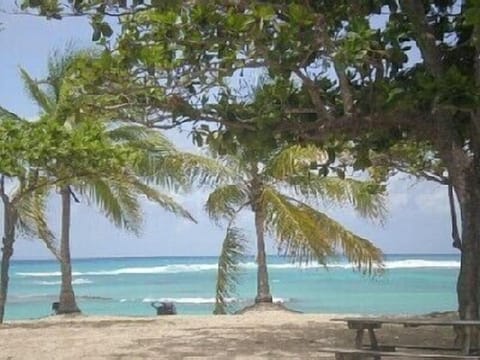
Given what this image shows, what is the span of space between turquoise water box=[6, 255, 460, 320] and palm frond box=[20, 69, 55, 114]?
49.4ft

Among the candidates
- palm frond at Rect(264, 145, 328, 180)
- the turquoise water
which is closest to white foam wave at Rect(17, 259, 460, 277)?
the turquoise water

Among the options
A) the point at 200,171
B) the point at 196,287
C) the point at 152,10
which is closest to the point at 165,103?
the point at 152,10

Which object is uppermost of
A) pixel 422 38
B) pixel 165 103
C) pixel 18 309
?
pixel 422 38

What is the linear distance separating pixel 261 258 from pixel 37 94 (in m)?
6.16

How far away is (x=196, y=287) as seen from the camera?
2227 inches

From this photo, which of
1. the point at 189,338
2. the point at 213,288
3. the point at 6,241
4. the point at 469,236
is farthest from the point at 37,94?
the point at 213,288

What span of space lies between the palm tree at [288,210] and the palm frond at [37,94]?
4.08 meters

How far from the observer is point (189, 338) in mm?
10641

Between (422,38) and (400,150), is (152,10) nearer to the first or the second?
(422,38)

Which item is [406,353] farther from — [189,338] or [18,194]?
[18,194]

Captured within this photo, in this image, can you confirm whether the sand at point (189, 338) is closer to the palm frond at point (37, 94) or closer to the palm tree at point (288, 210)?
the palm tree at point (288, 210)

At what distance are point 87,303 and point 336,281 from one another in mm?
21386

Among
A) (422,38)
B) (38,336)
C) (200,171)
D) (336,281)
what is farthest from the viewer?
(336,281)

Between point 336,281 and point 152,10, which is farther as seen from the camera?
point 336,281
